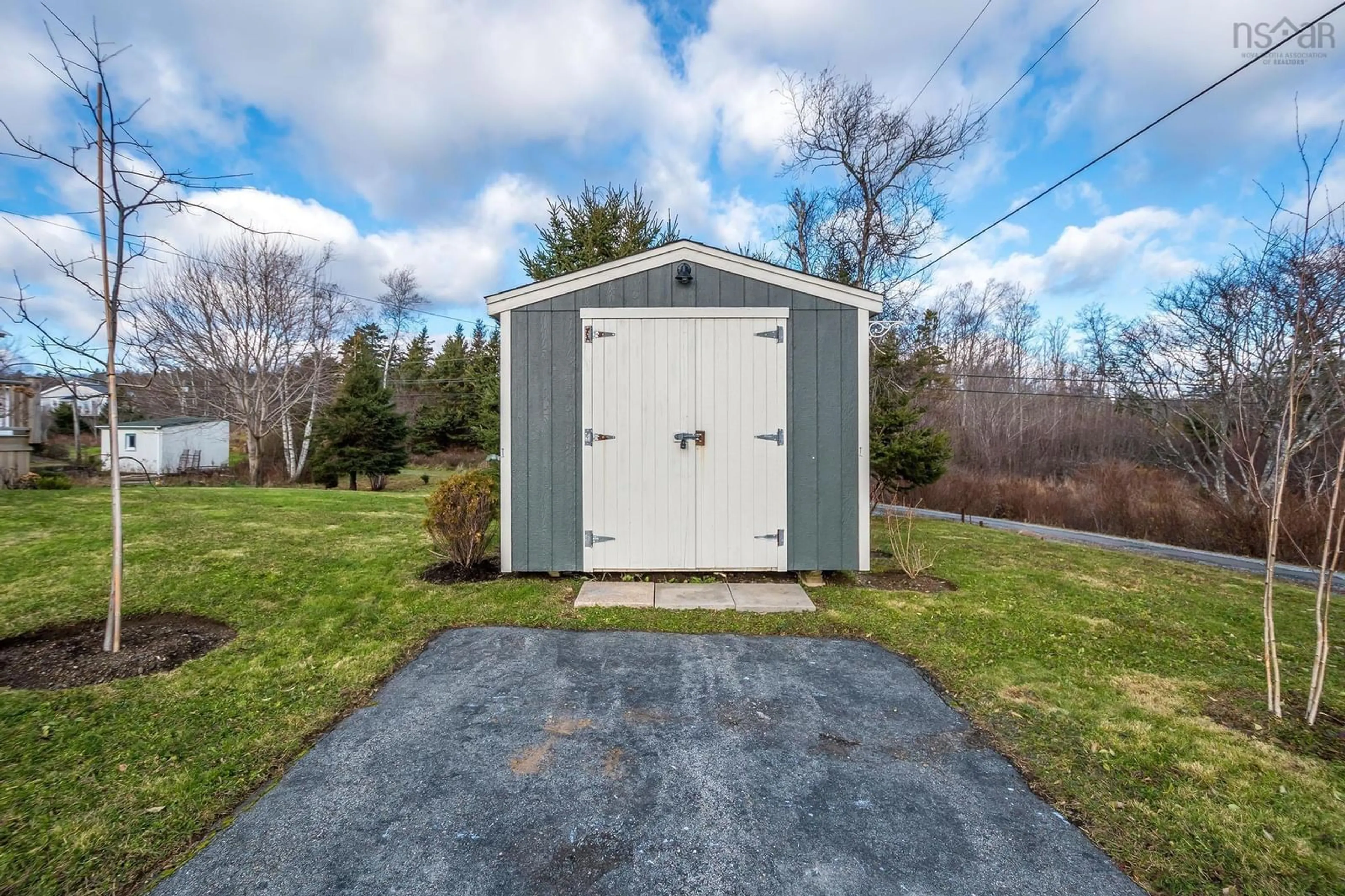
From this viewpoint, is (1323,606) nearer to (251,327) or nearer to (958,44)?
(958,44)

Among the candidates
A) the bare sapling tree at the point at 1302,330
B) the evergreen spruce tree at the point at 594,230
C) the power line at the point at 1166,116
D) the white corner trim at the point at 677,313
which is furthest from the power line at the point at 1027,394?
the white corner trim at the point at 677,313

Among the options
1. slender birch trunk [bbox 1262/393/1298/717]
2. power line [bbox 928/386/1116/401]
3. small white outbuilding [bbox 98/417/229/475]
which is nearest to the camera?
slender birch trunk [bbox 1262/393/1298/717]

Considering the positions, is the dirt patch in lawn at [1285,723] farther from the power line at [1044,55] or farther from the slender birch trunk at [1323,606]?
the power line at [1044,55]

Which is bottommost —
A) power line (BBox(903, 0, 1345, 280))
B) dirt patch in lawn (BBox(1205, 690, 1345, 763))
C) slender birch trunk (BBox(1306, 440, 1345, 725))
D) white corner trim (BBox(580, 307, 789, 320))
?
dirt patch in lawn (BBox(1205, 690, 1345, 763))

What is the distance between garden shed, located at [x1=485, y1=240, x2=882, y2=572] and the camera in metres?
4.35

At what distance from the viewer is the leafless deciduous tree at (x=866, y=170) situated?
38.5ft

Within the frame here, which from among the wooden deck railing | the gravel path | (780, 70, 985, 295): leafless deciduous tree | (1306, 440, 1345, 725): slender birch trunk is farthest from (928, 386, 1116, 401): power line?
the wooden deck railing

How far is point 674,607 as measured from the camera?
12.5ft

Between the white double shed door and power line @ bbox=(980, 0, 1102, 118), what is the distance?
4594mm

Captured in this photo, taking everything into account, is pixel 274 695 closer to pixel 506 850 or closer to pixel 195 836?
pixel 195 836

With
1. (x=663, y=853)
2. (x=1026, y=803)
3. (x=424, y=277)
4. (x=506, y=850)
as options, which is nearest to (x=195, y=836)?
(x=506, y=850)

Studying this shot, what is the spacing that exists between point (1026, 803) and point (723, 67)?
30.2 feet

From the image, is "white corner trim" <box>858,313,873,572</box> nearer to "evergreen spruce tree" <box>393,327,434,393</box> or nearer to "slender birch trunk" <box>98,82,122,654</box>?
"slender birch trunk" <box>98,82,122,654</box>

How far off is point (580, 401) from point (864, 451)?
7.75 feet
